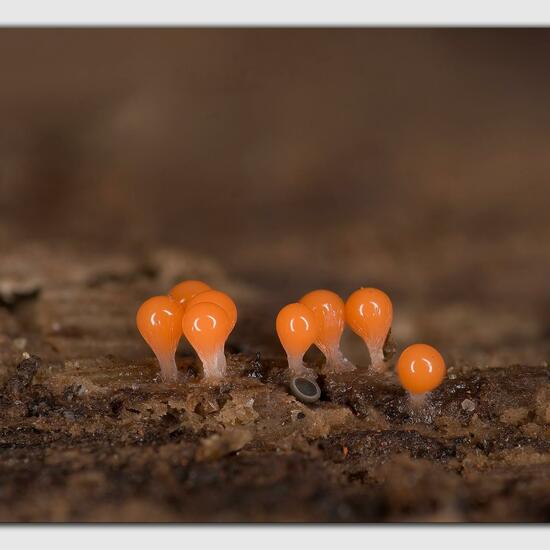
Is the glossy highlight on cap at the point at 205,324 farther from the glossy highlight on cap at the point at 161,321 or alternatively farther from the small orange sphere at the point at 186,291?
the small orange sphere at the point at 186,291

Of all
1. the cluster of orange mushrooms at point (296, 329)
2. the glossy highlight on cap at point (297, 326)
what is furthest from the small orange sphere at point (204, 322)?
the glossy highlight on cap at point (297, 326)

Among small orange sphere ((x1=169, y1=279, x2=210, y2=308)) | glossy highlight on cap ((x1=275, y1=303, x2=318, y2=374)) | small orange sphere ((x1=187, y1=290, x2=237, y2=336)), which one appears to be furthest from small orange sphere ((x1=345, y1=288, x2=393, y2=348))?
small orange sphere ((x1=169, y1=279, x2=210, y2=308))

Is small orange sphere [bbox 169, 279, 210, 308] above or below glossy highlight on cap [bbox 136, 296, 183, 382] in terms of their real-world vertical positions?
above

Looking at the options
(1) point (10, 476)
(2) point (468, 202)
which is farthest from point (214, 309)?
(2) point (468, 202)

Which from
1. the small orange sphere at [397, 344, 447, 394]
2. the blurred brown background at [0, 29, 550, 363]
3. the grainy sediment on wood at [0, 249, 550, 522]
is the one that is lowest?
the grainy sediment on wood at [0, 249, 550, 522]

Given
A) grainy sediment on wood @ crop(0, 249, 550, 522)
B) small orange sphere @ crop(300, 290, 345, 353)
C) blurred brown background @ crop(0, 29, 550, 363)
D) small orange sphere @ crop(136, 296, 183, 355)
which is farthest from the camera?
blurred brown background @ crop(0, 29, 550, 363)

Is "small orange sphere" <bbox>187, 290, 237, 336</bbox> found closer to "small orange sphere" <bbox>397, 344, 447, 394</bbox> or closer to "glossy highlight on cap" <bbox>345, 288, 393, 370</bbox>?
"glossy highlight on cap" <bbox>345, 288, 393, 370</bbox>
